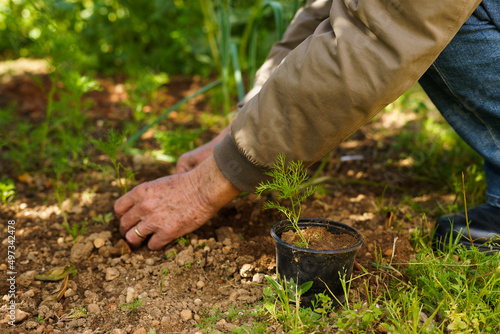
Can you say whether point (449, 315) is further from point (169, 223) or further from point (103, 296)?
point (103, 296)

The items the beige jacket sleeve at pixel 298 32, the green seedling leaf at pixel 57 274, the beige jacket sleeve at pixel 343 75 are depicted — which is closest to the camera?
the beige jacket sleeve at pixel 343 75

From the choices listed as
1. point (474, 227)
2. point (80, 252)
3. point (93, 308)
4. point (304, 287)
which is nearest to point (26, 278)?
point (80, 252)

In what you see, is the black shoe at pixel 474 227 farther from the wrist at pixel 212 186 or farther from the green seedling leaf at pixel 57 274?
the green seedling leaf at pixel 57 274

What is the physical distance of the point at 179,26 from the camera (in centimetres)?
397

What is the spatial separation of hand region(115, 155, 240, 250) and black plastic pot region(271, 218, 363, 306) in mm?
330

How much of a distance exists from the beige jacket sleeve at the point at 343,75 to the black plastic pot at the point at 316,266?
0.29 m

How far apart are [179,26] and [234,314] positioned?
10.9 ft

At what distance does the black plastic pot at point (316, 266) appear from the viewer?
3.83ft

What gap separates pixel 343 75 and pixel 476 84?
654 mm

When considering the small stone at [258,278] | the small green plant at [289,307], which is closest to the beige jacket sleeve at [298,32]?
the small stone at [258,278]

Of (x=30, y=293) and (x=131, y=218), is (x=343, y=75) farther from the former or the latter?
(x=30, y=293)

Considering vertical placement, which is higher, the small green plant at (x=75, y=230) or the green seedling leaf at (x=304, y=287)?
the small green plant at (x=75, y=230)

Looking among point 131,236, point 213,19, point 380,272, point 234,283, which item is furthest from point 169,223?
point 213,19

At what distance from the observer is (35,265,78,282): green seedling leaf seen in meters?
1.45
